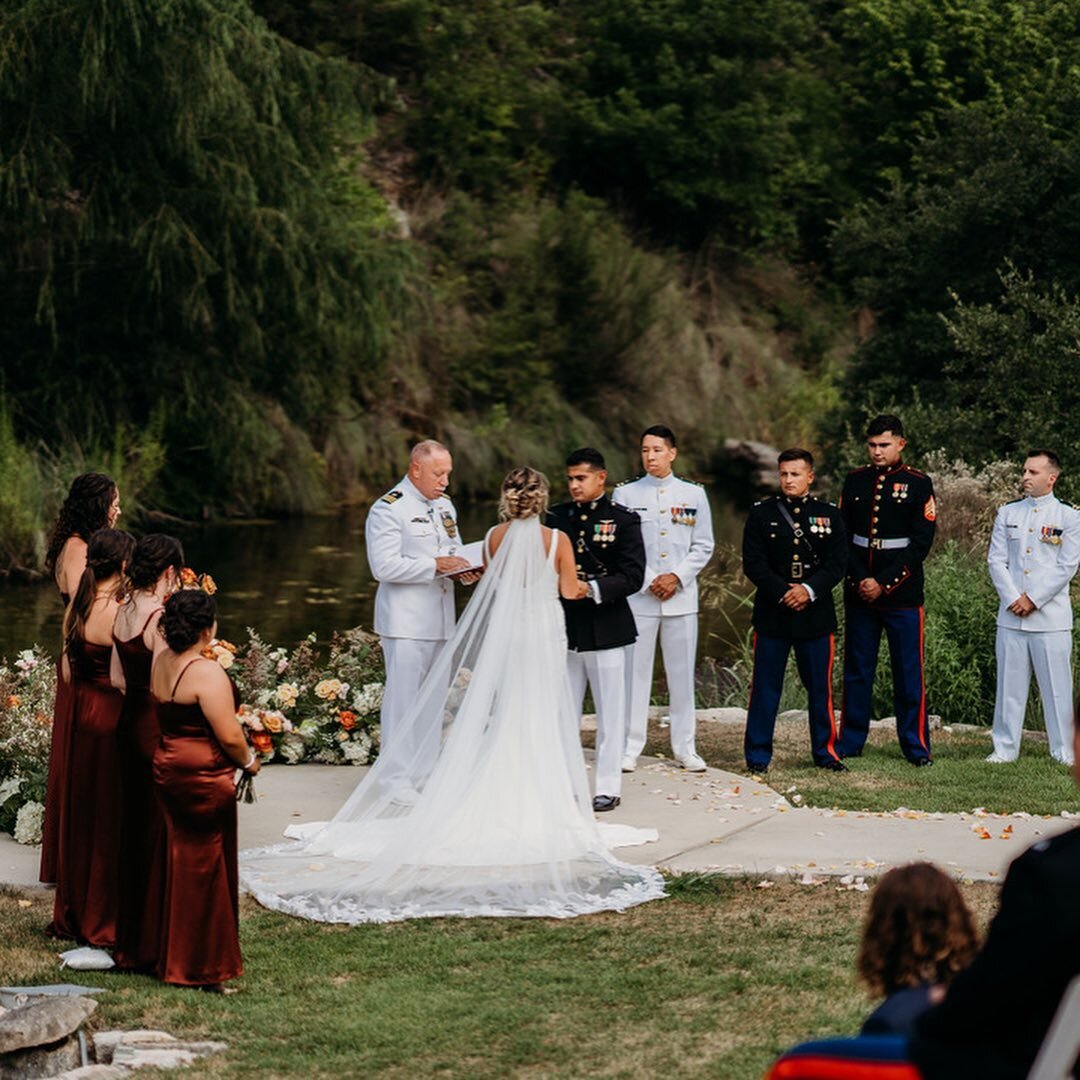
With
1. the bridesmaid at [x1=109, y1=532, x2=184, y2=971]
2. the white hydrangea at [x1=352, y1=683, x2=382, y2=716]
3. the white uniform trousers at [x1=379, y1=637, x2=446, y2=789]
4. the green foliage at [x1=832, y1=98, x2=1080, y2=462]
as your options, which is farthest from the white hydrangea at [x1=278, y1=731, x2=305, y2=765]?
the green foliage at [x1=832, y1=98, x2=1080, y2=462]

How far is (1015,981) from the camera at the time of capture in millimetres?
3152

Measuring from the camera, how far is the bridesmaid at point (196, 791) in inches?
262

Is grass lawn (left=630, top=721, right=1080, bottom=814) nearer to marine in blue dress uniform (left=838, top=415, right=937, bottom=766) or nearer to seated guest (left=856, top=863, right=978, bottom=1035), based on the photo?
marine in blue dress uniform (left=838, top=415, right=937, bottom=766)

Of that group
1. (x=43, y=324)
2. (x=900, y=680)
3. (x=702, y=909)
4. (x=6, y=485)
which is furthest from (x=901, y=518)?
(x=43, y=324)

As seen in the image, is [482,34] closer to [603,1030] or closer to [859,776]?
[859,776]

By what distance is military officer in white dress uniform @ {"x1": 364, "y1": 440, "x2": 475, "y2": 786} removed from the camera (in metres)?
9.55

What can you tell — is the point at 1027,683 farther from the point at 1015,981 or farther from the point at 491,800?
the point at 1015,981

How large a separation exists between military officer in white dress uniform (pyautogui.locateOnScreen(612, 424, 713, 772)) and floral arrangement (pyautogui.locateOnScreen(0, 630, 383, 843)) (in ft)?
5.29

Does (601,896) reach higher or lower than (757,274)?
lower

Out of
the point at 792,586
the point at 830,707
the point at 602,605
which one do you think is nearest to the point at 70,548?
the point at 602,605

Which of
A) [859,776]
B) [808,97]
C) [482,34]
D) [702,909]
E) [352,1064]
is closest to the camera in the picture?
[352,1064]

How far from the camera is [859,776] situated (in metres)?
10.5

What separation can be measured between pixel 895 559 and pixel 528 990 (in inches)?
199

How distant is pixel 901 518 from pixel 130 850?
5.58 metres
